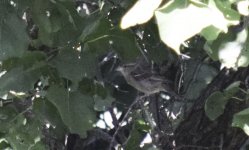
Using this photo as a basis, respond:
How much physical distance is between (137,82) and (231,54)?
3.11m

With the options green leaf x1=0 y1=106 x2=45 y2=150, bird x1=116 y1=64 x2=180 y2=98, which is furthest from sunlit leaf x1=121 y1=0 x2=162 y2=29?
bird x1=116 y1=64 x2=180 y2=98

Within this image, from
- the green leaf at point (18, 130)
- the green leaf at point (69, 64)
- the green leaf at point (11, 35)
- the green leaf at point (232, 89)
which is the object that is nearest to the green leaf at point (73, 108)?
the green leaf at point (69, 64)

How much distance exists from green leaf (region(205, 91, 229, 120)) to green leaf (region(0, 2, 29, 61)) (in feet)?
2.60

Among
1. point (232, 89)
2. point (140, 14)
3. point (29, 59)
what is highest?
point (140, 14)

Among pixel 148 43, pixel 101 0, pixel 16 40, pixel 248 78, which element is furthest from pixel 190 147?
pixel 16 40

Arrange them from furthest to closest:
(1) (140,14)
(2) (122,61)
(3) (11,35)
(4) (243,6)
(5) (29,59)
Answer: (2) (122,61), (5) (29,59), (3) (11,35), (4) (243,6), (1) (140,14)

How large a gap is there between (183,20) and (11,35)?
115 centimetres

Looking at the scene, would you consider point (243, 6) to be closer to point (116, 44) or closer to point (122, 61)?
point (116, 44)

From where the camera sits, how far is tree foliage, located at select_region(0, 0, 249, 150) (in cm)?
Result: 134

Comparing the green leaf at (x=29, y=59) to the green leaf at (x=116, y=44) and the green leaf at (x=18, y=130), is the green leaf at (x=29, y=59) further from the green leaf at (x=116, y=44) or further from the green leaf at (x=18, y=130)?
the green leaf at (x=18, y=130)

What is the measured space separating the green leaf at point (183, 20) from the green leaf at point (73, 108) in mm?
1242

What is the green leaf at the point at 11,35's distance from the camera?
2238 mm

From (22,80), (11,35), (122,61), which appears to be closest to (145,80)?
(122,61)

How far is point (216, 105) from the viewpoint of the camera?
98.4 inches
